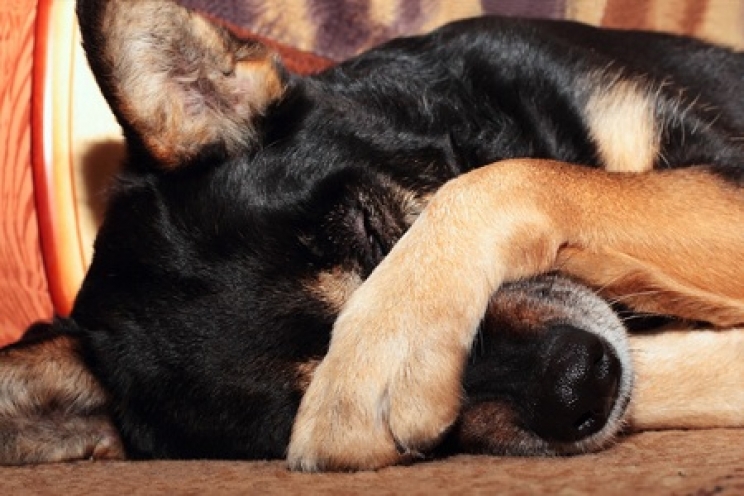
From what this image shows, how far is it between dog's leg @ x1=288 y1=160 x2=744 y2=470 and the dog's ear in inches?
20.4

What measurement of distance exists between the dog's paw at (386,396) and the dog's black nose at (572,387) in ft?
0.43

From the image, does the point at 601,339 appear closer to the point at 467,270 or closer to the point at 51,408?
the point at 467,270

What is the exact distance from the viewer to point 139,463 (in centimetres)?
185

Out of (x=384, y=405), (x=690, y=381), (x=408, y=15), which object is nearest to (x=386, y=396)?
(x=384, y=405)

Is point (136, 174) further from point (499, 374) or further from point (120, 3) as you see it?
point (499, 374)

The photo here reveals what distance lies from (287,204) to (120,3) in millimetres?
445

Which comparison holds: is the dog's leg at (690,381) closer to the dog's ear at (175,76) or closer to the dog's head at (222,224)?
the dog's head at (222,224)

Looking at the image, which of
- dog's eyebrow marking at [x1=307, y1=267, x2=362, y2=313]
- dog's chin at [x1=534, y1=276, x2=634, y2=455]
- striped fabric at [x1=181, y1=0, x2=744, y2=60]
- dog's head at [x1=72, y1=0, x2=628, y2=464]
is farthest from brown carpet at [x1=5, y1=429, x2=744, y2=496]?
striped fabric at [x1=181, y1=0, x2=744, y2=60]

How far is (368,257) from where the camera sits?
1.79 metres

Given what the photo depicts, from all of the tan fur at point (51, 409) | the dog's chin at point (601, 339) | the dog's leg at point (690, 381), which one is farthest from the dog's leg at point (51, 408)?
the dog's leg at point (690, 381)

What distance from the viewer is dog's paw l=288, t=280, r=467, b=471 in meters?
1.48

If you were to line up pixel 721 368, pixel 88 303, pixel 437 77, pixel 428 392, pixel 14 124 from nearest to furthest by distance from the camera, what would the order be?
Answer: pixel 428 392 → pixel 721 368 → pixel 88 303 → pixel 437 77 → pixel 14 124

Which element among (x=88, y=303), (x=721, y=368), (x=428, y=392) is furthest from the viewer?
(x=88, y=303)

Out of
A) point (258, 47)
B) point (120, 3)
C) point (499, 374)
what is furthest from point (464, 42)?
point (499, 374)
